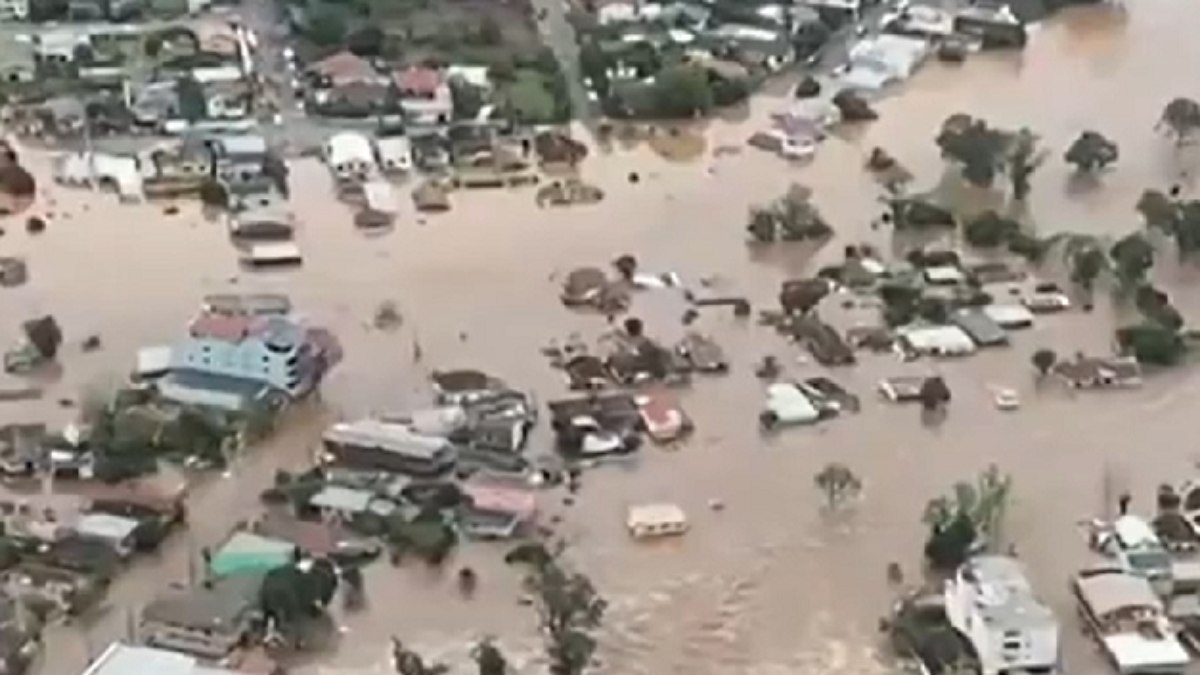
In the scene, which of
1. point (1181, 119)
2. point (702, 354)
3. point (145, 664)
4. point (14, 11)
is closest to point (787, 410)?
point (702, 354)

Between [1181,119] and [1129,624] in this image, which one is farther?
[1181,119]

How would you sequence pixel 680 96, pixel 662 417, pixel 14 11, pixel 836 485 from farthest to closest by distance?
pixel 14 11 < pixel 680 96 < pixel 662 417 < pixel 836 485

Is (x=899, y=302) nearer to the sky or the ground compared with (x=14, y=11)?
nearer to the ground

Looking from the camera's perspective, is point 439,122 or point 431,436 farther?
point 439,122

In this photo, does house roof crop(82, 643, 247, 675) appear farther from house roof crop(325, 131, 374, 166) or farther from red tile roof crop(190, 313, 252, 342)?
house roof crop(325, 131, 374, 166)

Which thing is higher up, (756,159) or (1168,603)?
(756,159)

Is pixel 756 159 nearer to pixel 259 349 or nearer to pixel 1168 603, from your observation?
pixel 259 349

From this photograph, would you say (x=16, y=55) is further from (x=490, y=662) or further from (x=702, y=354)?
(x=490, y=662)

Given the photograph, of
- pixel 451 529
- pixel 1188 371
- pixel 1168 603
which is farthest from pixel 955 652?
pixel 1188 371
